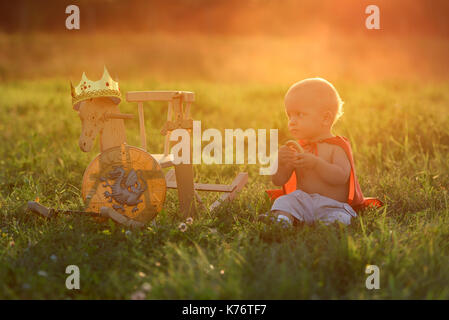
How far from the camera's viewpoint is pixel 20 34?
2245 cm

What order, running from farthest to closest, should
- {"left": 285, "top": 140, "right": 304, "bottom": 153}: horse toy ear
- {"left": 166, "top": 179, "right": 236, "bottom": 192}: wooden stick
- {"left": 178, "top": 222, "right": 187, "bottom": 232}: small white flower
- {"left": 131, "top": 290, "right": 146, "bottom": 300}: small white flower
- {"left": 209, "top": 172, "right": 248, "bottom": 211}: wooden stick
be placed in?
{"left": 166, "top": 179, "right": 236, "bottom": 192}: wooden stick
{"left": 209, "top": 172, "right": 248, "bottom": 211}: wooden stick
{"left": 285, "top": 140, "right": 304, "bottom": 153}: horse toy ear
{"left": 178, "top": 222, "right": 187, "bottom": 232}: small white flower
{"left": 131, "top": 290, "right": 146, "bottom": 300}: small white flower

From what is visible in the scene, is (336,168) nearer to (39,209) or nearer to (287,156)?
(287,156)

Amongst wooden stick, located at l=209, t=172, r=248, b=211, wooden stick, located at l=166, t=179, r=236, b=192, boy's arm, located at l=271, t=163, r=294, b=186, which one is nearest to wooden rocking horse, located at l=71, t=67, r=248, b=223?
wooden stick, located at l=209, t=172, r=248, b=211

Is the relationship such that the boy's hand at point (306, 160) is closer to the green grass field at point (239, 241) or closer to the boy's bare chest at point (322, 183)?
the boy's bare chest at point (322, 183)

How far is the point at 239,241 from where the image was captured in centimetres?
309

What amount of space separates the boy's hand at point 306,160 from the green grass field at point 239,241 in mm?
461

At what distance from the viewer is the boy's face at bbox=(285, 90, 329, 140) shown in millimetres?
3416

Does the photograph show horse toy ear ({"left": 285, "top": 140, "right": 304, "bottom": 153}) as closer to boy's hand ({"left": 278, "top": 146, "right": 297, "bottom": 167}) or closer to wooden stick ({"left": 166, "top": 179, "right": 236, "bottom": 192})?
boy's hand ({"left": 278, "top": 146, "right": 297, "bottom": 167})

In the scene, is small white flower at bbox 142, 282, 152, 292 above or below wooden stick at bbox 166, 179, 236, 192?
below

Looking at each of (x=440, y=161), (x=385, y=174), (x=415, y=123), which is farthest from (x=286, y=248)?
(x=415, y=123)

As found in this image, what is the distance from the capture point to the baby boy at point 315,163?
135 inches

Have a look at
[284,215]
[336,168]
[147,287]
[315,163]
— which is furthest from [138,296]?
[336,168]

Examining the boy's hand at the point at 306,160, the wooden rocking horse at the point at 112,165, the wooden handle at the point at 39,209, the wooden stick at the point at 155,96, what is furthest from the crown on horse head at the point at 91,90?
the boy's hand at the point at 306,160

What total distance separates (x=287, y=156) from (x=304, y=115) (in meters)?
0.34
